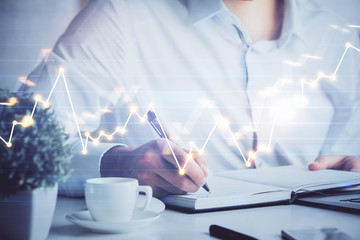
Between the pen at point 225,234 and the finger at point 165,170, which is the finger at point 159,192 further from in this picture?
the pen at point 225,234

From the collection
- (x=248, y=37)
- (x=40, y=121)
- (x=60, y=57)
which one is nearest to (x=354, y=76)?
(x=248, y=37)

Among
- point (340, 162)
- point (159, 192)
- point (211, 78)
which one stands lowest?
point (340, 162)

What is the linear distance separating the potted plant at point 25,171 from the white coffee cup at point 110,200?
80 millimetres

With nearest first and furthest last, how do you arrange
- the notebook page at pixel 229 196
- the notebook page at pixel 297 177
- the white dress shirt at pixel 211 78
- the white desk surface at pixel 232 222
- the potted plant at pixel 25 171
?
the potted plant at pixel 25 171, the white desk surface at pixel 232 222, the notebook page at pixel 229 196, the notebook page at pixel 297 177, the white dress shirt at pixel 211 78

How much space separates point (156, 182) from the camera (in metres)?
0.95

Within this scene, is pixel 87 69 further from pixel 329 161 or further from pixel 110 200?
pixel 329 161

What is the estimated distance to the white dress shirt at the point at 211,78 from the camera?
48.6 inches

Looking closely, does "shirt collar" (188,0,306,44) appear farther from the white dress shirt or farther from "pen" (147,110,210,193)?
"pen" (147,110,210,193)

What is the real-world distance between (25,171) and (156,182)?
0.44 meters

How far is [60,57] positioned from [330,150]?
100cm

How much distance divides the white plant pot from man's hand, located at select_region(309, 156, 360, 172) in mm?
984

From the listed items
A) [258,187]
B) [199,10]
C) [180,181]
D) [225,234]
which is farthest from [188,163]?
[199,10]

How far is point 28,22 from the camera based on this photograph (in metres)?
1.17

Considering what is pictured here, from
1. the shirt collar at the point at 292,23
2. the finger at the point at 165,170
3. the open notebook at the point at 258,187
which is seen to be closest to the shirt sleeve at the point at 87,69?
the finger at the point at 165,170
